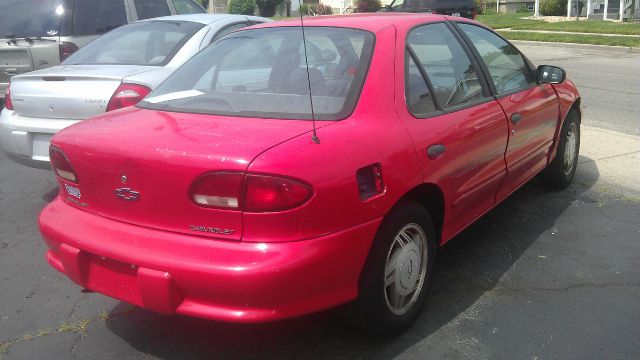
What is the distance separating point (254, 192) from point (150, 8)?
21.7 ft

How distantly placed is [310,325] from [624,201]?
124 inches

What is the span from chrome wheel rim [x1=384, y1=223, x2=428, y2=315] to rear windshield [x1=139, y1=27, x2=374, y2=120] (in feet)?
2.20

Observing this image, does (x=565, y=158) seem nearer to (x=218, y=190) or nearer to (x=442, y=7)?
(x=218, y=190)

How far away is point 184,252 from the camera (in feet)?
8.61

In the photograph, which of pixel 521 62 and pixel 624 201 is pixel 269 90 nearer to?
pixel 521 62

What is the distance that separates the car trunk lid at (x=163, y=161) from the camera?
2617 millimetres

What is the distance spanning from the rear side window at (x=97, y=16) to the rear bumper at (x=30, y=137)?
237 cm

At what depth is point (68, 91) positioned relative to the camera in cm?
504

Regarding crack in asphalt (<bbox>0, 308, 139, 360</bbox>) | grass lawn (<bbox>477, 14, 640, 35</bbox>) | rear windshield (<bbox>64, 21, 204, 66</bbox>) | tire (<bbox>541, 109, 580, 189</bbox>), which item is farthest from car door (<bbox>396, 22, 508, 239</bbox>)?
grass lawn (<bbox>477, 14, 640, 35</bbox>)

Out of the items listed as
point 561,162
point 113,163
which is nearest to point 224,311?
point 113,163

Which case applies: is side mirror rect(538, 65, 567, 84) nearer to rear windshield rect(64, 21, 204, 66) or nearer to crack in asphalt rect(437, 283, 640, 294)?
crack in asphalt rect(437, 283, 640, 294)

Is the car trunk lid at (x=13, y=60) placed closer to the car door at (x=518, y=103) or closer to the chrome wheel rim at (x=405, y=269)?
the car door at (x=518, y=103)

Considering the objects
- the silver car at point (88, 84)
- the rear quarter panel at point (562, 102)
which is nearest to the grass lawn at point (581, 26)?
the rear quarter panel at point (562, 102)

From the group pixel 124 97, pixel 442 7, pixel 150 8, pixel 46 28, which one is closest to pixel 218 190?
pixel 124 97
